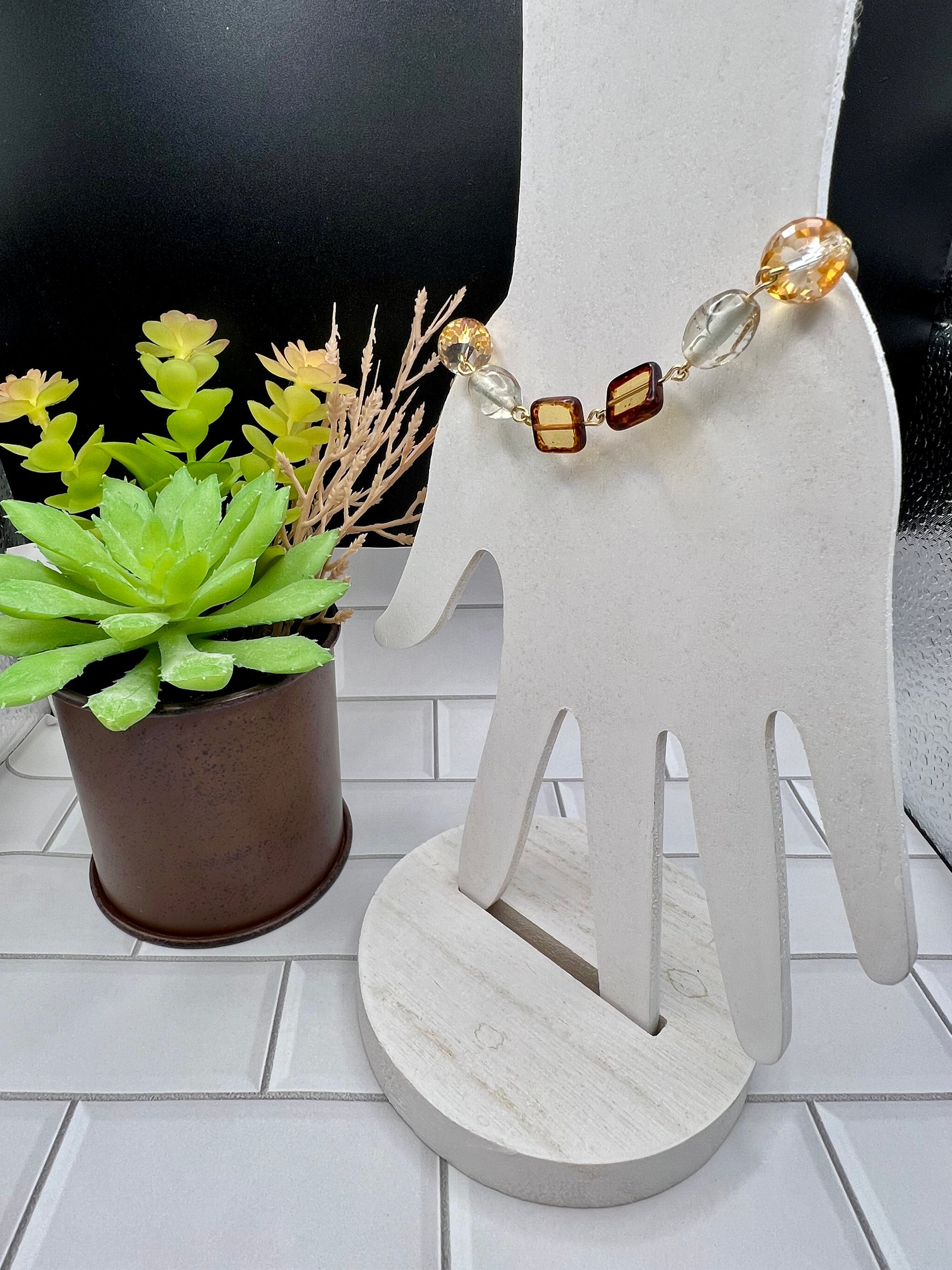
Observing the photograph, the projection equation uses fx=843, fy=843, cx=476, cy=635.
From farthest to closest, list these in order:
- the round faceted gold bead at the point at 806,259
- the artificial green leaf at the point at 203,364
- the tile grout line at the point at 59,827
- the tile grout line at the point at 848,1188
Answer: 1. the tile grout line at the point at 59,827
2. the artificial green leaf at the point at 203,364
3. the tile grout line at the point at 848,1188
4. the round faceted gold bead at the point at 806,259

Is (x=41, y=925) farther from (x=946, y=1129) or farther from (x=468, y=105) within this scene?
(x=468, y=105)

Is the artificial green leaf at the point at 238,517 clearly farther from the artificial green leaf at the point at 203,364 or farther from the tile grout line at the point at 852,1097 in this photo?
the tile grout line at the point at 852,1097

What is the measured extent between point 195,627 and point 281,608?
0.17ft

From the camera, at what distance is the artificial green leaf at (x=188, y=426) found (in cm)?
50

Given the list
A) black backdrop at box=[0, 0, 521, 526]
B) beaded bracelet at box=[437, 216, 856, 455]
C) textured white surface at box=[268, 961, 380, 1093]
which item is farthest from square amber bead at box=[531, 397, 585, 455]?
black backdrop at box=[0, 0, 521, 526]

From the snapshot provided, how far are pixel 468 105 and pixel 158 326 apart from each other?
0.43 m

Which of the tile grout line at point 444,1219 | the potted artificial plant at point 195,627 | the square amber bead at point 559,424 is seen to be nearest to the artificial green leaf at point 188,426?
the potted artificial plant at point 195,627

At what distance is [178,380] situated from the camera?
1.60 ft

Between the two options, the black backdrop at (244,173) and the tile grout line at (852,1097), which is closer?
the tile grout line at (852,1097)

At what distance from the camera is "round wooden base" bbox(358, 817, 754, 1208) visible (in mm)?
412

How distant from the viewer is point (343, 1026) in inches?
20.0

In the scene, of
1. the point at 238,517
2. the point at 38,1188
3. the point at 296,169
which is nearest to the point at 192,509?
the point at 238,517

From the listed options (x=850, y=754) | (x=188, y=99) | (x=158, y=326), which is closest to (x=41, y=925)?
(x=158, y=326)

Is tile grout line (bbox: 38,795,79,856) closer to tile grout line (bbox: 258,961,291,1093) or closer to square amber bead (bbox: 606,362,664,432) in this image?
tile grout line (bbox: 258,961,291,1093)
